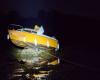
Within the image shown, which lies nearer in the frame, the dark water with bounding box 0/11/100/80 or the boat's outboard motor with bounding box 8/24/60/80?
the boat's outboard motor with bounding box 8/24/60/80

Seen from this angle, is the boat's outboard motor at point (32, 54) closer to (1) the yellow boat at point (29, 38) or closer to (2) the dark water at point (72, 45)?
(1) the yellow boat at point (29, 38)

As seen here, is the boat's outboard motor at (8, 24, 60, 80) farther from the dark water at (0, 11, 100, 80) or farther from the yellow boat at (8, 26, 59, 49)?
the dark water at (0, 11, 100, 80)

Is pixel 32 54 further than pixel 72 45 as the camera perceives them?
No

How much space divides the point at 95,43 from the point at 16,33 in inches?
51.2

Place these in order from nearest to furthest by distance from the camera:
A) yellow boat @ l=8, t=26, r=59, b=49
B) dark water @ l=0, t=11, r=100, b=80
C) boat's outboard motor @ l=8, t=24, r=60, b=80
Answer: boat's outboard motor @ l=8, t=24, r=60, b=80, dark water @ l=0, t=11, r=100, b=80, yellow boat @ l=8, t=26, r=59, b=49

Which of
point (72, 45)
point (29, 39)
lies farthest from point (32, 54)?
point (72, 45)

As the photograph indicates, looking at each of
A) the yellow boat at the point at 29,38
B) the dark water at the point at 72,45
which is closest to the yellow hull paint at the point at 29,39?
the yellow boat at the point at 29,38

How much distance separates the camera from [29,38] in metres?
4.90

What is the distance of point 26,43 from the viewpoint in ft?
16.3

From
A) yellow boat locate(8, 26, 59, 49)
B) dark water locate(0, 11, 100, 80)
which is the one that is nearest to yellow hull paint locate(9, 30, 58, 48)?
yellow boat locate(8, 26, 59, 49)

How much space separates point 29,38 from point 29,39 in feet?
0.06

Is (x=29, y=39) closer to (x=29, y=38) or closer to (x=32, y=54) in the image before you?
(x=29, y=38)

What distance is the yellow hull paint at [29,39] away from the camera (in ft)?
15.8

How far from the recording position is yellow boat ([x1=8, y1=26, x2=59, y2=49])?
483cm
